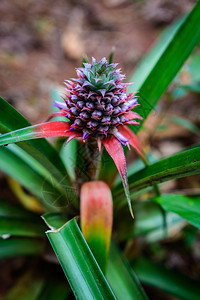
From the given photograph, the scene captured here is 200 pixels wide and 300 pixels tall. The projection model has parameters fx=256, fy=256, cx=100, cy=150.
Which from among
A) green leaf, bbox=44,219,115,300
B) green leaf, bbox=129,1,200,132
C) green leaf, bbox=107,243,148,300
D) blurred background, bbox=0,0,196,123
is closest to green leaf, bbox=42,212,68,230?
green leaf, bbox=44,219,115,300

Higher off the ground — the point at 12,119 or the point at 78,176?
the point at 12,119

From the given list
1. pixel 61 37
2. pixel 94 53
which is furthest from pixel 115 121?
pixel 61 37

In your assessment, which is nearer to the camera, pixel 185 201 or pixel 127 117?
pixel 127 117

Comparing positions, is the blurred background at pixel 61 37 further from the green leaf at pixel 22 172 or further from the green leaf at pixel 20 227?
the green leaf at pixel 20 227

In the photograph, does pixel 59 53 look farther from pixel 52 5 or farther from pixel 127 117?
pixel 127 117

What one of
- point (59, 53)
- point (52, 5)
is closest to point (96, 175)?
point (59, 53)

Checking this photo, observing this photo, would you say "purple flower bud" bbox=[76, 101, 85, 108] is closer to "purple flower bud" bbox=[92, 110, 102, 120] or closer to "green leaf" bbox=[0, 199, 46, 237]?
"purple flower bud" bbox=[92, 110, 102, 120]

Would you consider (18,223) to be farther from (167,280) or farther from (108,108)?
(167,280)
